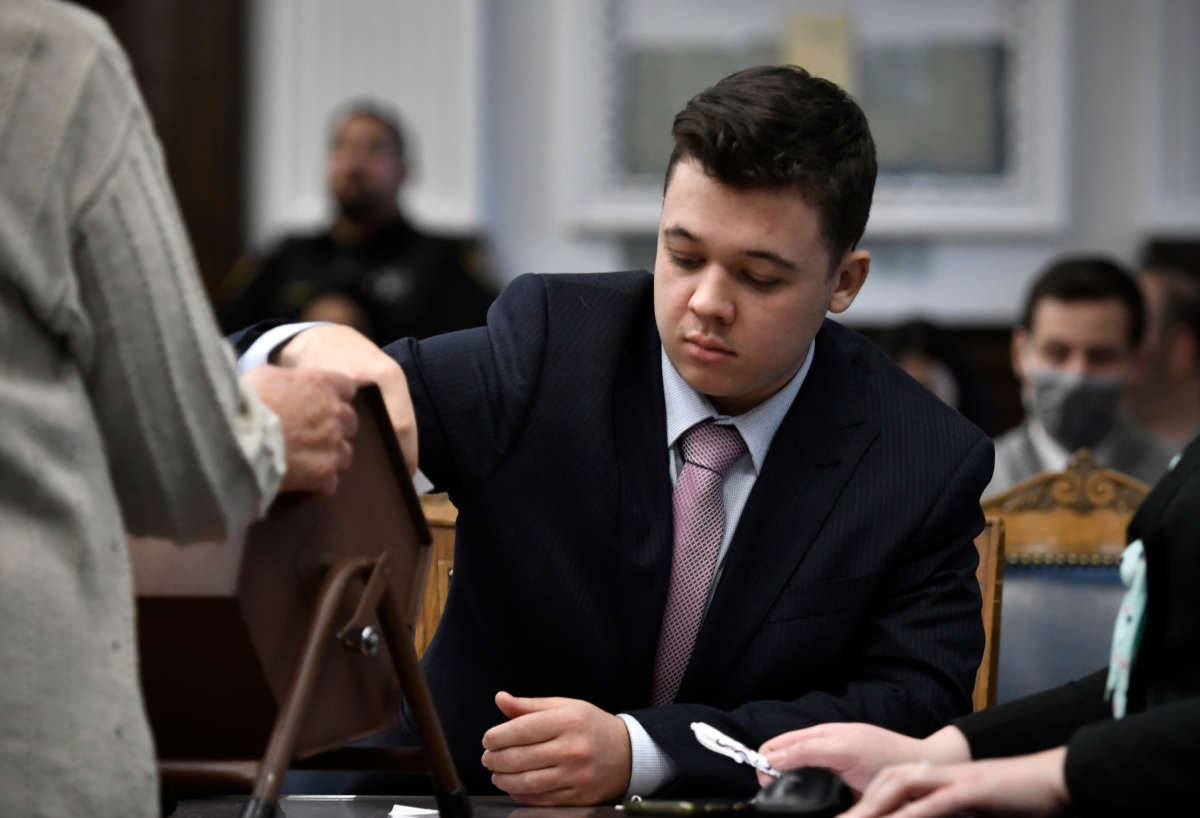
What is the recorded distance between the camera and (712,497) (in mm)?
1932

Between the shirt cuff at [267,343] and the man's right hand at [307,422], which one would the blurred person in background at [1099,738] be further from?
the shirt cuff at [267,343]

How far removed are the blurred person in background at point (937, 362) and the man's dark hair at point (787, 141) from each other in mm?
2583

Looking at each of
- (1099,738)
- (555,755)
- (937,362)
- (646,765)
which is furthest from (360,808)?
(937,362)

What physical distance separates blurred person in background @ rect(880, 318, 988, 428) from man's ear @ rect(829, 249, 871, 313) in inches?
96.4

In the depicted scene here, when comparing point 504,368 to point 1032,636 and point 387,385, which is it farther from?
point 1032,636

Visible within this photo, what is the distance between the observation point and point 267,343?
5.75 feet

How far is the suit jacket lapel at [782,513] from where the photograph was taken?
6.15ft

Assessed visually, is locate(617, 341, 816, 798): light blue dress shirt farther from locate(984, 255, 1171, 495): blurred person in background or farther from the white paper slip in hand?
locate(984, 255, 1171, 495): blurred person in background

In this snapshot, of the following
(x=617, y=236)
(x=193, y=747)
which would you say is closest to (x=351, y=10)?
(x=617, y=236)

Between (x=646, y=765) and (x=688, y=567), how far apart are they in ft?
0.92

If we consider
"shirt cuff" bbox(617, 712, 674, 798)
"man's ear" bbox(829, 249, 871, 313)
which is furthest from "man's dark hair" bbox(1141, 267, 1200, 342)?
"shirt cuff" bbox(617, 712, 674, 798)

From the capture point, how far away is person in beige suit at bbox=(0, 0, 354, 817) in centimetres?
109

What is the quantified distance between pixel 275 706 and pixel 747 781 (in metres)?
0.59

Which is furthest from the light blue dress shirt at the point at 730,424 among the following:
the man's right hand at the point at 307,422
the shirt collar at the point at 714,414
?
the man's right hand at the point at 307,422
